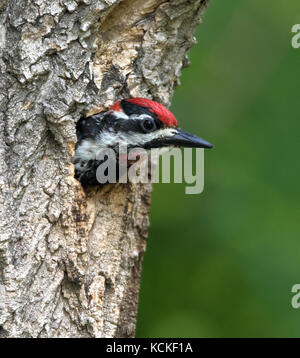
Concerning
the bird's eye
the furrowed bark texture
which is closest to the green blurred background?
the furrowed bark texture

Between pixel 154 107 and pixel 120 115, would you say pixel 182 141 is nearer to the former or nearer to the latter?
pixel 154 107

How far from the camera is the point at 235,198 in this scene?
466cm

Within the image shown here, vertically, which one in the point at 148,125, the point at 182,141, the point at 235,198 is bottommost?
the point at 235,198

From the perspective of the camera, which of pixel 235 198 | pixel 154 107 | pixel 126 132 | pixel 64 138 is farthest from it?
pixel 235 198

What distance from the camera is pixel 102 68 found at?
12.1 ft

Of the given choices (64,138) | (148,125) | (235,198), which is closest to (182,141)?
(148,125)

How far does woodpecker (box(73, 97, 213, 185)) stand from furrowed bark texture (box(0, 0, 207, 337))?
0.38 feet

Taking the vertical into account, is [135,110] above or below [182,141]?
above

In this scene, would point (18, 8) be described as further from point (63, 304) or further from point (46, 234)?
point (63, 304)

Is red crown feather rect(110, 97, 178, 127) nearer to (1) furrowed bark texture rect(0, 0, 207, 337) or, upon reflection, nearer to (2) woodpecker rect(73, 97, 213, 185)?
(2) woodpecker rect(73, 97, 213, 185)

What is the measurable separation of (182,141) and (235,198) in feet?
3.53

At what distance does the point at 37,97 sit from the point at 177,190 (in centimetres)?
182

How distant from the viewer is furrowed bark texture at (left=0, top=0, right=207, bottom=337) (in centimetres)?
326

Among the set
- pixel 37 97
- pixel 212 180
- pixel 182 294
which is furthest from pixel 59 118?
pixel 182 294
